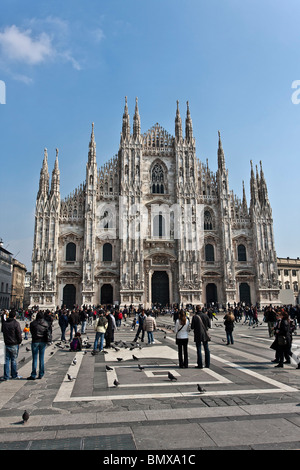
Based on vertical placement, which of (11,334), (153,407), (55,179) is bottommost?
(153,407)

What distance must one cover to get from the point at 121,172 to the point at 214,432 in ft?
120

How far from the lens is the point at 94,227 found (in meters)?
37.7

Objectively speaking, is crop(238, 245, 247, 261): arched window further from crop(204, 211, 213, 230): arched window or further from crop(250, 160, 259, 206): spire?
crop(250, 160, 259, 206): spire

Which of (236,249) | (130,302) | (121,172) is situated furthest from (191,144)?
(130,302)

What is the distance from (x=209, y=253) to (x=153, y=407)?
116 ft

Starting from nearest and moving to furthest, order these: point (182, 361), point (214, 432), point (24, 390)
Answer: point (214, 432) → point (24, 390) → point (182, 361)

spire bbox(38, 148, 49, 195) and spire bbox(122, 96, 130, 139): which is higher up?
spire bbox(122, 96, 130, 139)

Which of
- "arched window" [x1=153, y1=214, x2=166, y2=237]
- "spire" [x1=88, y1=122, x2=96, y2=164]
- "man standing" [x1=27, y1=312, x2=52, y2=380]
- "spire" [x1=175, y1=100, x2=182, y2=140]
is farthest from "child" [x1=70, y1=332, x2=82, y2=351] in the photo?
"spire" [x1=175, y1=100, x2=182, y2=140]

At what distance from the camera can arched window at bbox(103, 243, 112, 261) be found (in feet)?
126

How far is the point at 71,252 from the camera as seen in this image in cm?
3819

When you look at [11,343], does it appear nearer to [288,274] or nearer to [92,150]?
[92,150]

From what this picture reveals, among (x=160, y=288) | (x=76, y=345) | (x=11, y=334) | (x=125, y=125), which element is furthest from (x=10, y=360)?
(x=125, y=125)

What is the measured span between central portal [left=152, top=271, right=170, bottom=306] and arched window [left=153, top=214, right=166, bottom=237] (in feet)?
14.1

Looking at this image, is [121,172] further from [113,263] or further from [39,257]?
[39,257]
